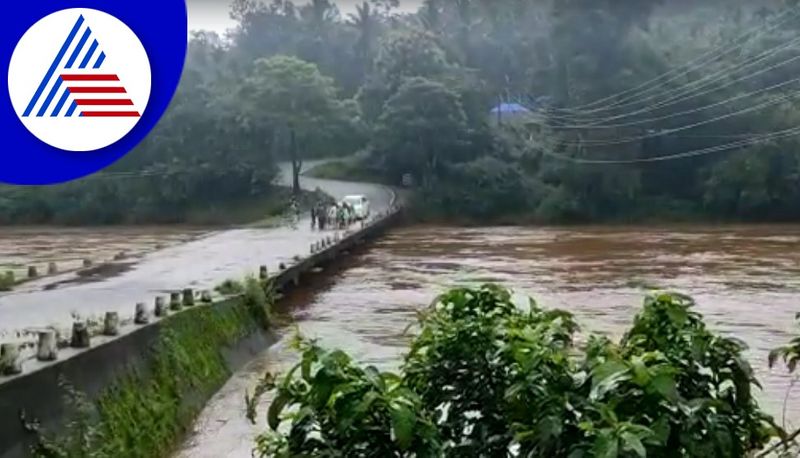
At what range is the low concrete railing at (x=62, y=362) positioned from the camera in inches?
229

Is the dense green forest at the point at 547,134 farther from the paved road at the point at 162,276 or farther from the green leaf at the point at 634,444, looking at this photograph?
the green leaf at the point at 634,444

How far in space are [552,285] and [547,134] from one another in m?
25.4

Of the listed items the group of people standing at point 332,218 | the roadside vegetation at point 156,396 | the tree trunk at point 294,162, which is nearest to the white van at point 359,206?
the group of people standing at point 332,218

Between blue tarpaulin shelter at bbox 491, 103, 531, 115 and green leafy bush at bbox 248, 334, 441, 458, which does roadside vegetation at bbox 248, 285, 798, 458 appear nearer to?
green leafy bush at bbox 248, 334, 441, 458

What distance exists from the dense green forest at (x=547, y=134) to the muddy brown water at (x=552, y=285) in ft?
19.2

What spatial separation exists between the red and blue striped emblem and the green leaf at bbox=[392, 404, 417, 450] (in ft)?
6.66

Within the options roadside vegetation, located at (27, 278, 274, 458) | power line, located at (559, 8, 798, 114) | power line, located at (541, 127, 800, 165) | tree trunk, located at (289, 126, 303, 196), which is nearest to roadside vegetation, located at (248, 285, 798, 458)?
roadside vegetation, located at (27, 278, 274, 458)

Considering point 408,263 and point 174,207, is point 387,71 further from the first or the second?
point 408,263

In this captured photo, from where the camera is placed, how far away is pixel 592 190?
4194cm

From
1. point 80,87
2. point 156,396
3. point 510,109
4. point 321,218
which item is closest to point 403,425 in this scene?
point 80,87

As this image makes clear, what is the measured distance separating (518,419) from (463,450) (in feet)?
0.69

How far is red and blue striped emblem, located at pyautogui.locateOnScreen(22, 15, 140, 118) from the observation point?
13.0 ft

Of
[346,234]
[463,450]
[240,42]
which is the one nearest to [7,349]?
[463,450]

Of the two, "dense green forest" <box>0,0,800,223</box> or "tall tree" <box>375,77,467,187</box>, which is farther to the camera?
"dense green forest" <box>0,0,800,223</box>
